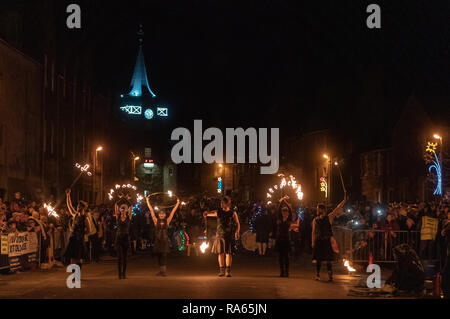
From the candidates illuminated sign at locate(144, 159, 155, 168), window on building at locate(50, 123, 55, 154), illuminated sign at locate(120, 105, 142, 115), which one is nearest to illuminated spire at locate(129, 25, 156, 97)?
illuminated sign at locate(120, 105, 142, 115)

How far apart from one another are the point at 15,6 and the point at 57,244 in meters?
21.2

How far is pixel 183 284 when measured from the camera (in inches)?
656

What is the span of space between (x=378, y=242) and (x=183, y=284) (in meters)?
7.89

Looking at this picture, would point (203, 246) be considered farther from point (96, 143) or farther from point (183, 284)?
point (96, 143)

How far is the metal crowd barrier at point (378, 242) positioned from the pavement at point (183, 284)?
0.76 metres

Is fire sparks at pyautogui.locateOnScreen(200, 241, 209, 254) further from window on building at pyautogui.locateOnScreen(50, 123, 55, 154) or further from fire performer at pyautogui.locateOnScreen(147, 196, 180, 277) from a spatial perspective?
window on building at pyautogui.locateOnScreen(50, 123, 55, 154)

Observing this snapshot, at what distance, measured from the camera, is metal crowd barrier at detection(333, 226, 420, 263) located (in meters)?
22.4

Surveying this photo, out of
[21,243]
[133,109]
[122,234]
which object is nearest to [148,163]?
[133,109]

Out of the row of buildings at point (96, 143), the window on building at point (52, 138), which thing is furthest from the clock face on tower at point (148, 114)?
the window on building at point (52, 138)

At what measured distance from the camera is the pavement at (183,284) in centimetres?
1474

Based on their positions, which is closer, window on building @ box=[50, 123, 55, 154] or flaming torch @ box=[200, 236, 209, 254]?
flaming torch @ box=[200, 236, 209, 254]

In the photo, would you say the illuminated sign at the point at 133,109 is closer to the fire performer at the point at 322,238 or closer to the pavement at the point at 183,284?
the pavement at the point at 183,284

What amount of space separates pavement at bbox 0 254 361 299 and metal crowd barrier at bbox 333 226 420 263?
761 millimetres
